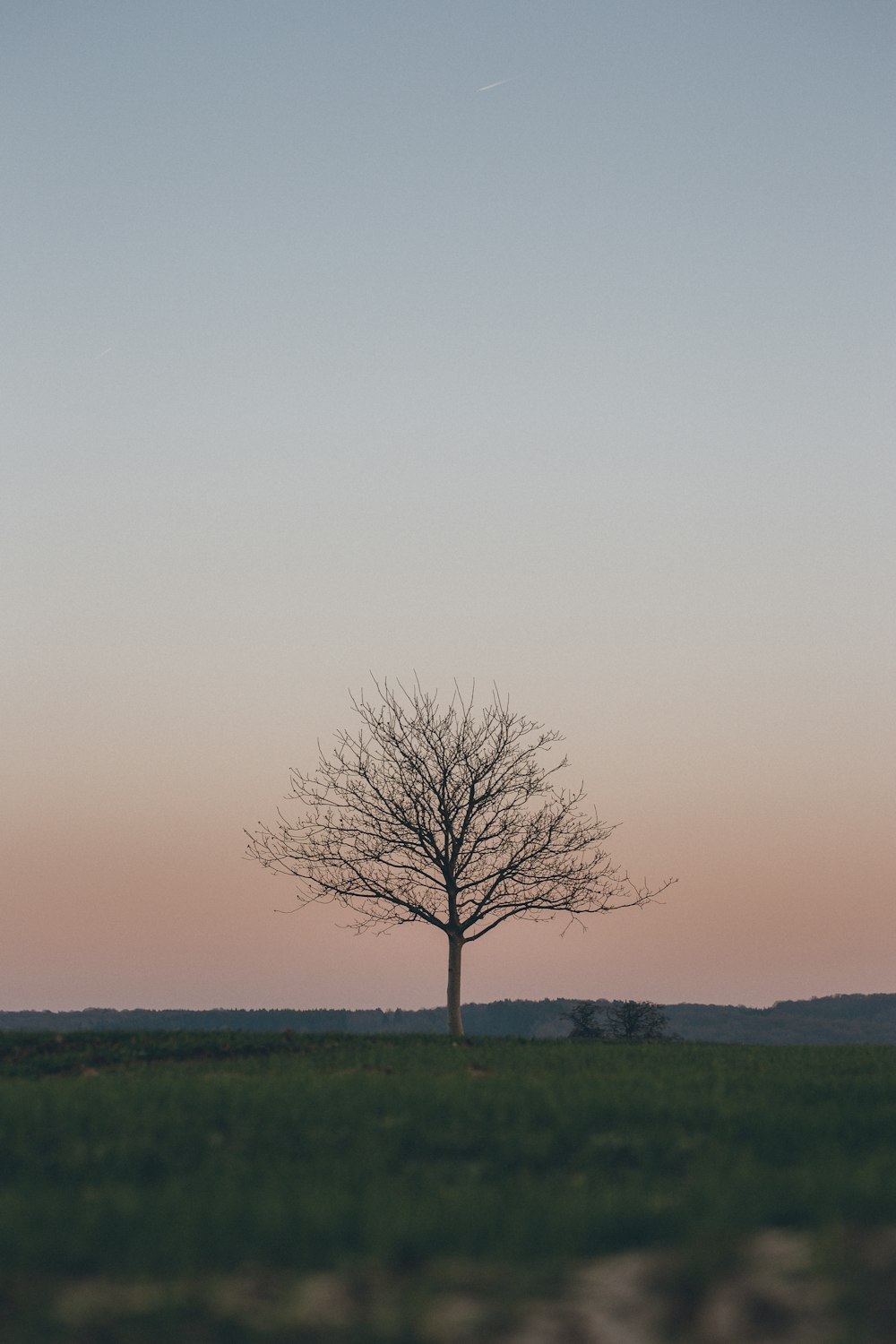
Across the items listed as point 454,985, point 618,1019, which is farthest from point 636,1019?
point 454,985

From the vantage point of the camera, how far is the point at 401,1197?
8.22 m

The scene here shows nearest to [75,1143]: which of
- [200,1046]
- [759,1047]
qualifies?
[200,1046]

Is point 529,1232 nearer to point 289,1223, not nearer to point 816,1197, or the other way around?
point 289,1223

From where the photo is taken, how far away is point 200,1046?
22.9 m

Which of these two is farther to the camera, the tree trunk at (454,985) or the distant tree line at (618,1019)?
the distant tree line at (618,1019)

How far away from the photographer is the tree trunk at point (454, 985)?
35594 millimetres

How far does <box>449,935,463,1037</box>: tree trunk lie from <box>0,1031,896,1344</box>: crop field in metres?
20.0

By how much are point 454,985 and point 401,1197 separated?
2900 cm

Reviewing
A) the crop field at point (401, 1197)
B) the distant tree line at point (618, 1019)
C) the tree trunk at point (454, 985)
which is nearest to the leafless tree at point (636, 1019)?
the distant tree line at point (618, 1019)

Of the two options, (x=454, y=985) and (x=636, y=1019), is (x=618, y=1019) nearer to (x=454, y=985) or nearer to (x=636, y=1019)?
(x=636, y=1019)

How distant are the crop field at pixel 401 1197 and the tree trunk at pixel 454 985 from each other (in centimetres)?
2000

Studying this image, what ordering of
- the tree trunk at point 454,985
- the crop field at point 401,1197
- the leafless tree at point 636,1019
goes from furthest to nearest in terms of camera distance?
the leafless tree at point 636,1019
the tree trunk at point 454,985
the crop field at point 401,1197

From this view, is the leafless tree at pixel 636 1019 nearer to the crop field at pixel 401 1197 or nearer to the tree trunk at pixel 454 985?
the tree trunk at pixel 454 985

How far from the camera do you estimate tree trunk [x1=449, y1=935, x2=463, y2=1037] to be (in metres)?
35.6
